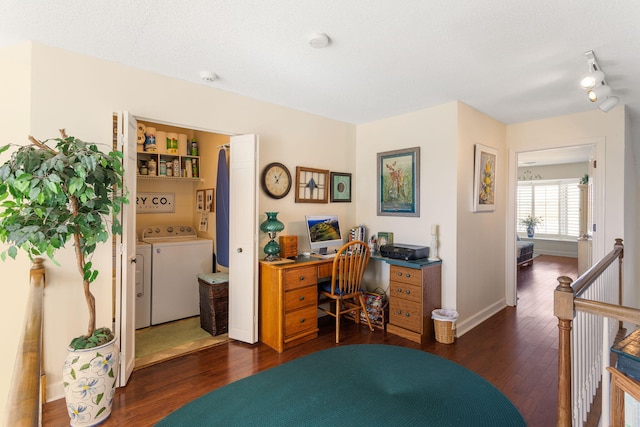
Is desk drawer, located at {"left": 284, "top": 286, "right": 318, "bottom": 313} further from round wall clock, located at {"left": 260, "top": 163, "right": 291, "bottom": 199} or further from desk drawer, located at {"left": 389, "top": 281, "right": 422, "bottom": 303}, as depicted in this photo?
round wall clock, located at {"left": 260, "top": 163, "right": 291, "bottom": 199}

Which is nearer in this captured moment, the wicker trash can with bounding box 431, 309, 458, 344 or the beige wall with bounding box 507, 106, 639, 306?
the wicker trash can with bounding box 431, 309, 458, 344

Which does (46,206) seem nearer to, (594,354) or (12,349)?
(12,349)

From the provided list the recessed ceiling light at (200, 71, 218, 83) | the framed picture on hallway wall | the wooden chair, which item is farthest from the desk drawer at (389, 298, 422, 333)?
the recessed ceiling light at (200, 71, 218, 83)

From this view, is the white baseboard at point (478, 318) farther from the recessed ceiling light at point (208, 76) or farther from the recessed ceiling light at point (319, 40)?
the recessed ceiling light at point (208, 76)

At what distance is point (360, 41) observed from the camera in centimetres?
212

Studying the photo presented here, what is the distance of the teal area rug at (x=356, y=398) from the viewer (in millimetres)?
1931

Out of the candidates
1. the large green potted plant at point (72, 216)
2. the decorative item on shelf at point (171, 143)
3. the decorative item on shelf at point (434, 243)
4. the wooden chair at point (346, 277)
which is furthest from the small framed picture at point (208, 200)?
the decorative item on shelf at point (434, 243)

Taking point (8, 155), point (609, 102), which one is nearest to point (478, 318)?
point (609, 102)

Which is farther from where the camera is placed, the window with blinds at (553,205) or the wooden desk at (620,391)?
the window with blinds at (553,205)

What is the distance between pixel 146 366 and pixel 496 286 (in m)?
3.90

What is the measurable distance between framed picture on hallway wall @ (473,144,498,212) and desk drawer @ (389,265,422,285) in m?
1.05

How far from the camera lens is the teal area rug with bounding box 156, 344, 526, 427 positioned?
6.33 feet

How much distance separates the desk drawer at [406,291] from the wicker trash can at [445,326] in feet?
0.84

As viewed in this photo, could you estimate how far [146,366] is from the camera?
2.64 m
